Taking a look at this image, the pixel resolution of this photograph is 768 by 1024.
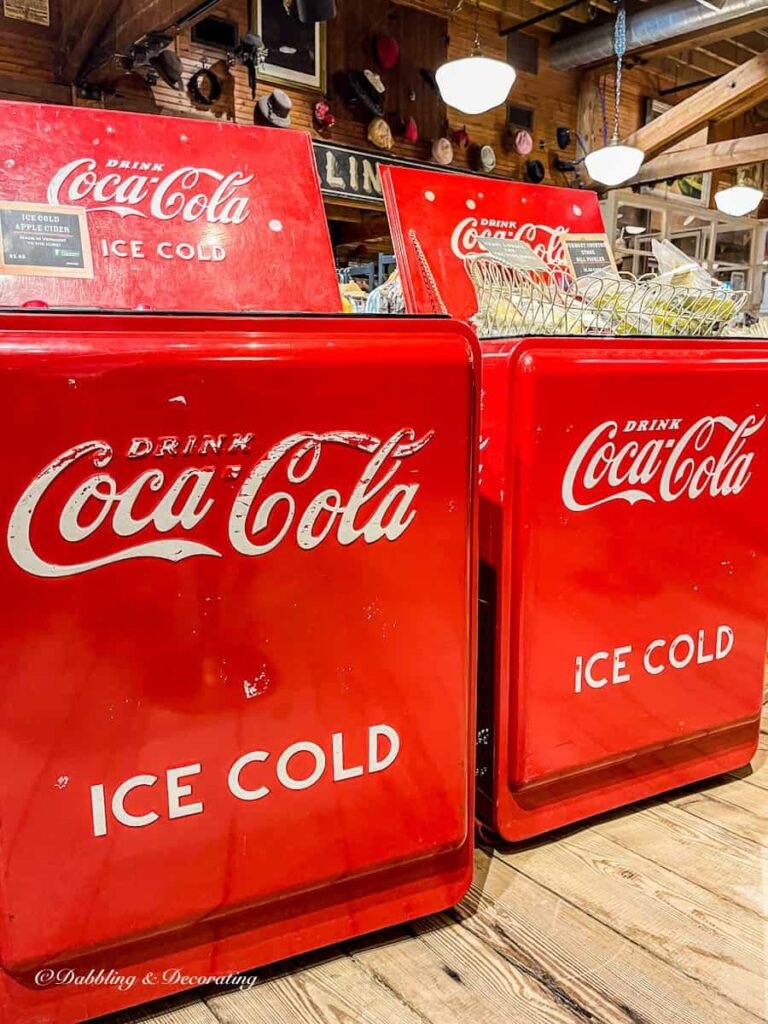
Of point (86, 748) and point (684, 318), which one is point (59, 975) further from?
point (684, 318)

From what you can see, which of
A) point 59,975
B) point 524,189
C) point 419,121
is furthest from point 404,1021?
point 419,121

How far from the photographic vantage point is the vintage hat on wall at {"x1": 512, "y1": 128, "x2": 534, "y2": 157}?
8.94 m

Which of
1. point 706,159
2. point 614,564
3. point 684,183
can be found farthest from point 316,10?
point 684,183

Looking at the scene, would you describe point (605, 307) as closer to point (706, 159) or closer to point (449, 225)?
point (449, 225)

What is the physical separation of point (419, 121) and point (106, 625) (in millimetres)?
8245

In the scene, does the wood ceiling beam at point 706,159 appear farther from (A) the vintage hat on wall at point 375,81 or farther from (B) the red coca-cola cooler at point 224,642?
(B) the red coca-cola cooler at point 224,642

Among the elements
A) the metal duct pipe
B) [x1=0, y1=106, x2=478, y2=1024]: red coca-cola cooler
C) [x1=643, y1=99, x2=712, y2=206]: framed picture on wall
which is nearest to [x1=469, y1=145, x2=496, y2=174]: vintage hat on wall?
the metal duct pipe

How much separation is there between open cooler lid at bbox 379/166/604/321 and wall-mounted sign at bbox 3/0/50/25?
527 centimetres

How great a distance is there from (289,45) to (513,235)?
19.6ft

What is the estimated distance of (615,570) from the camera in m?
1.49

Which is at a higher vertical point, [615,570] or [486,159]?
[486,159]

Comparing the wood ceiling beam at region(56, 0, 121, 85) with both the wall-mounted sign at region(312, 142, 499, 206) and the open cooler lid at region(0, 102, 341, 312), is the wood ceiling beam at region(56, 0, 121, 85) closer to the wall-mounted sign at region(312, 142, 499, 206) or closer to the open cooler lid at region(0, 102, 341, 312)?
the wall-mounted sign at region(312, 142, 499, 206)

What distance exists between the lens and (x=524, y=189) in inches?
89.7

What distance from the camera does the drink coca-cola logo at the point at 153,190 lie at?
1579 millimetres
